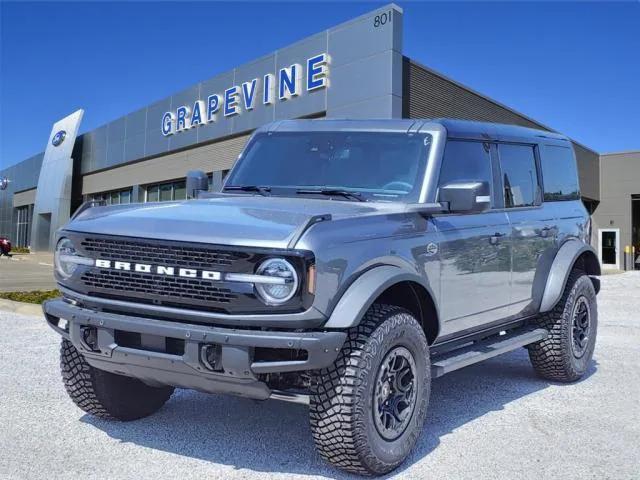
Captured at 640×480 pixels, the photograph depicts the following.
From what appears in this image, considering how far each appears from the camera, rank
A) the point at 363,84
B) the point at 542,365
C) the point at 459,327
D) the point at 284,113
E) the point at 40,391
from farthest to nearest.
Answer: the point at 284,113 → the point at 363,84 → the point at 542,365 → the point at 40,391 → the point at 459,327

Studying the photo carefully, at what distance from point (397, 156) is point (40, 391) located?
341 cm

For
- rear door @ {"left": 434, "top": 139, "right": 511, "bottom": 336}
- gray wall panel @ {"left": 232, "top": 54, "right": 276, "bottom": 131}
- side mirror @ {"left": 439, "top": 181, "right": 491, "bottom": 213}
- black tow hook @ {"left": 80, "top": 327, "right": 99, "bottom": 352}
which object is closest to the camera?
black tow hook @ {"left": 80, "top": 327, "right": 99, "bottom": 352}

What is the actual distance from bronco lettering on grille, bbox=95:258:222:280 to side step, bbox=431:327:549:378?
1597 millimetres

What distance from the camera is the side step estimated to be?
4066mm

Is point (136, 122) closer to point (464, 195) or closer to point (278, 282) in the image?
point (464, 195)

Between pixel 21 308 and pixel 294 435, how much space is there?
24.4 feet

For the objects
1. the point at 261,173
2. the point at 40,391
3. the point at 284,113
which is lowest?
the point at 40,391

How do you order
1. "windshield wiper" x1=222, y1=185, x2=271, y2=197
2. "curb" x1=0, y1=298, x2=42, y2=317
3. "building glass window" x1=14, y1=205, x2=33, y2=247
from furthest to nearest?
"building glass window" x1=14, y1=205, x2=33, y2=247 → "curb" x1=0, y1=298, x2=42, y2=317 → "windshield wiper" x1=222, y1=185, x2=271, y2=197

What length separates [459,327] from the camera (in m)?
4.40

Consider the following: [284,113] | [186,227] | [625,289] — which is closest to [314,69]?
[284,113]

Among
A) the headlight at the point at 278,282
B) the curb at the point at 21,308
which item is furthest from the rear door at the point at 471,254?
the curb at the point at 21,308

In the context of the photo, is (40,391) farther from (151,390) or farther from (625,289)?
(625,289)

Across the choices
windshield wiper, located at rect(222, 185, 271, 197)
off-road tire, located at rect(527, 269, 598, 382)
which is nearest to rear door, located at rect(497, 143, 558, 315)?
off-road tire, located at rect(527, 269, 598, 382)

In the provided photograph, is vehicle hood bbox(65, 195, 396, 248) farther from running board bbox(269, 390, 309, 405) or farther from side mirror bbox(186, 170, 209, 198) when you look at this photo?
side mirror bbox(186, 170, 209, 198)
